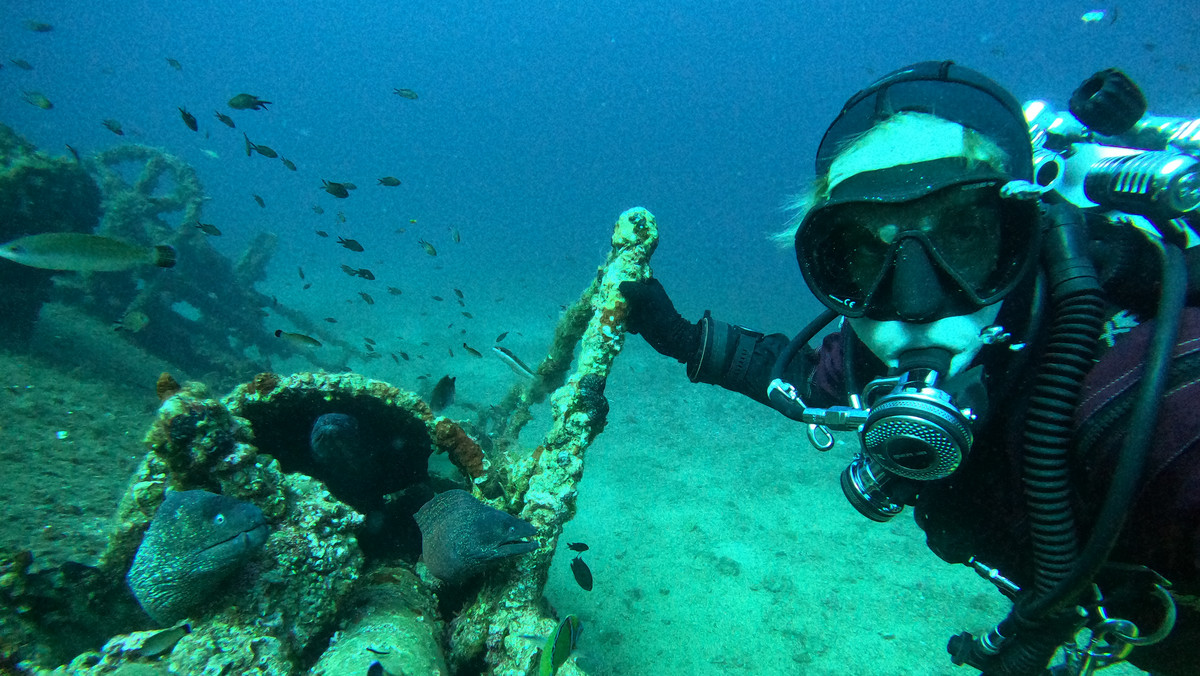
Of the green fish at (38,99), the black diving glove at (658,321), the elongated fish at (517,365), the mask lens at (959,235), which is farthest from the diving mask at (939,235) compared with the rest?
the green fish at (38,99)

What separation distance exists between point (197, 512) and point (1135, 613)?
4213 mm

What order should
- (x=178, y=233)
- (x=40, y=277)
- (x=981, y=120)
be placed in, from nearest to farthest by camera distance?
(x=981, y=120), (x=40, y=277), (x=178, y=233)

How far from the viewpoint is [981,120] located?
210 centimetres

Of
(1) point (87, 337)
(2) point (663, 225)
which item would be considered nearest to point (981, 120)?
(1) point (87, 337)

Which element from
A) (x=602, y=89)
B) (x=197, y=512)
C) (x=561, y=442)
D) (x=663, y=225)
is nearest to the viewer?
(x=197, y=512)

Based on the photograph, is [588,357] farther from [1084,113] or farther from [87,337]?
[87,337]

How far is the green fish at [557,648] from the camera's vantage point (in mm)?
2451

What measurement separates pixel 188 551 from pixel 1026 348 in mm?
3886

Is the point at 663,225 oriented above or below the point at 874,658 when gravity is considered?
below

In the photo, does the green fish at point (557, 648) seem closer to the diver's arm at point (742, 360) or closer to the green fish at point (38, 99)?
the diver's arm at point (742, 360)

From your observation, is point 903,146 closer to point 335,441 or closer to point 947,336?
point 947,336

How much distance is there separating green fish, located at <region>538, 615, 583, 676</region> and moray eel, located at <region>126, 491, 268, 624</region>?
5.20ft

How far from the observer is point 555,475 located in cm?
362

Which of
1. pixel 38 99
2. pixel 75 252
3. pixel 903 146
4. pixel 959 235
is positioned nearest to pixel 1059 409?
pixel 959 235
